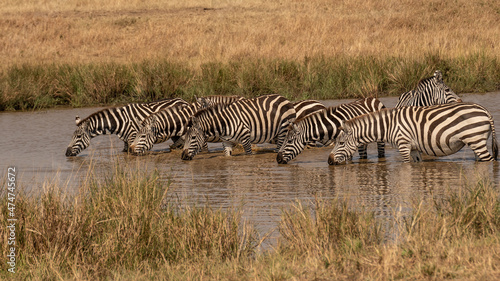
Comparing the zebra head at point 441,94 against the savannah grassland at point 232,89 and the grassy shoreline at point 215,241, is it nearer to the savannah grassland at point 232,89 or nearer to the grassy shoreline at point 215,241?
the savannah grassland at point 232,89

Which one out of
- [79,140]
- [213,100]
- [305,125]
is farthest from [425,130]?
[79,140]

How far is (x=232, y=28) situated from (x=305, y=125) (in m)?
24.2

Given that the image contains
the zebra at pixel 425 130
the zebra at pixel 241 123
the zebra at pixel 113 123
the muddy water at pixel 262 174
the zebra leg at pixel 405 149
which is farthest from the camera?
the zebra at pixel 113 123

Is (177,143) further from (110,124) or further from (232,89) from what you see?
(232,89)

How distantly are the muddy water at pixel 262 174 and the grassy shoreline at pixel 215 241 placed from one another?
1.86 ft

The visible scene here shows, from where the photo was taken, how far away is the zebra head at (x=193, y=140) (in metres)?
13.5

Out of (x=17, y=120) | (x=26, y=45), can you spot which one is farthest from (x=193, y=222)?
(x=26, y=45)

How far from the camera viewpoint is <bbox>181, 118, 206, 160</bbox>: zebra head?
531 inches

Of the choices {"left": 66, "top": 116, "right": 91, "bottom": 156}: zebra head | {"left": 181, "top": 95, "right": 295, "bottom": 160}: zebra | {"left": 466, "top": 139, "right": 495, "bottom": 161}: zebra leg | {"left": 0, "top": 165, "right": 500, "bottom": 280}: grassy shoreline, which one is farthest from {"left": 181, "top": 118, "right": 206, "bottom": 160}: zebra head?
{"left": 0, "top": 165, "right": 500, "bottom": 280}: grassy shoreline

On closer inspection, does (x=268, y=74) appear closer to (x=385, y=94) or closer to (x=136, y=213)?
(x=385, y=94)

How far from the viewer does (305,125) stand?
1275 cm

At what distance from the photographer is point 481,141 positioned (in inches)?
441

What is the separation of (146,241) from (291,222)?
1.34 meters

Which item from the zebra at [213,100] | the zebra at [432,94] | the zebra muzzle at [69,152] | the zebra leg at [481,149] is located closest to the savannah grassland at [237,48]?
the zebra at [213,100]
